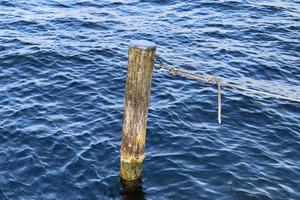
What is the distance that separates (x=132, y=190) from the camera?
11.8 m

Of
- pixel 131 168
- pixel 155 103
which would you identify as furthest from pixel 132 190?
pixel 155 103

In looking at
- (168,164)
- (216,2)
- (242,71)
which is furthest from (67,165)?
(216,2)

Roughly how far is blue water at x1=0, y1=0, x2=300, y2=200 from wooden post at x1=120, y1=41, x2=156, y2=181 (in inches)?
30.1

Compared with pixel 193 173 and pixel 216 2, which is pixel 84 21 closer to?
pixel 216 2

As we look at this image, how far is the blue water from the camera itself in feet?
39.6

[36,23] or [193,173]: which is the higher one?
[36,23]

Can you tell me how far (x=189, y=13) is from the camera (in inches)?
981

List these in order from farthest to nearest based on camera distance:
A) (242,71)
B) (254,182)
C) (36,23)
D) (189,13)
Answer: (189,13) < (36,23) < (242,71) < (254,182)

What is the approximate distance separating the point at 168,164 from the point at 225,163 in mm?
1582

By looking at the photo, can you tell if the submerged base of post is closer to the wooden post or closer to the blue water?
the wooden post

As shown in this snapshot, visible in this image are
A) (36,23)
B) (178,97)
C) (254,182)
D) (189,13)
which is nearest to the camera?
(254,182)

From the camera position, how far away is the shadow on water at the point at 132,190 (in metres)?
11.6

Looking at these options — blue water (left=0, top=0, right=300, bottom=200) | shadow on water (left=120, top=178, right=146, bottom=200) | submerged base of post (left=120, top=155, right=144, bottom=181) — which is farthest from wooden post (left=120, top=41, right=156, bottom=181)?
blue water (left=0, top=0, right=300, bottom=200)

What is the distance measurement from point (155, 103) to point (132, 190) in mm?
4856
